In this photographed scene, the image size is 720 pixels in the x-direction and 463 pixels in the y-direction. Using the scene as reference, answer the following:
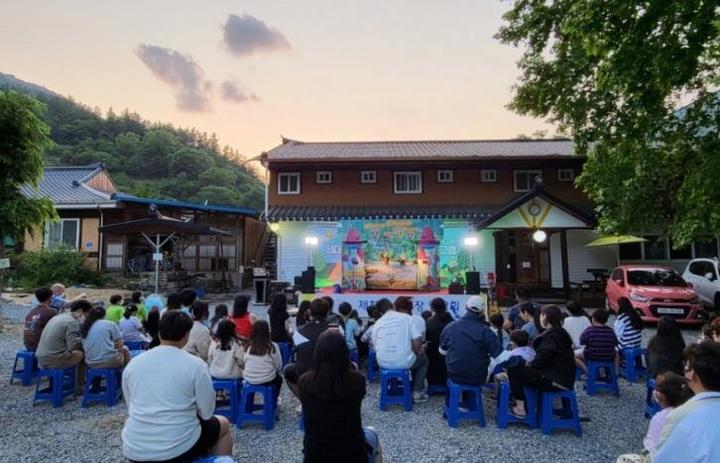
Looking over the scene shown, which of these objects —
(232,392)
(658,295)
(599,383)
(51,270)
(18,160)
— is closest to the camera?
(232,392)

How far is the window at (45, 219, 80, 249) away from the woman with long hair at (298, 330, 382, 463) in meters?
19.5

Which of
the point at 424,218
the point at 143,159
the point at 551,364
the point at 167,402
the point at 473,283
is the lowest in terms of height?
the point at 551,364

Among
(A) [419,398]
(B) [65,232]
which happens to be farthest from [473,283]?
(B) [65,232]

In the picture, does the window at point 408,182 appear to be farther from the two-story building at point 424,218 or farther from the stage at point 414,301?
the stage at point 414,301

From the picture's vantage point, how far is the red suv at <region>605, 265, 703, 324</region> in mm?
9633

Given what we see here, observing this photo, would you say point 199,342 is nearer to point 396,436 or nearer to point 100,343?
point 100,343

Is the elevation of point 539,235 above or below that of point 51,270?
above

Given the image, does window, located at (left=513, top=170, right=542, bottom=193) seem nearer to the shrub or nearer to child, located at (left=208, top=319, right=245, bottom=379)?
child, located at (left=208, top=319, right=245, bottom=379)

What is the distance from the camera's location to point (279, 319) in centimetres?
651

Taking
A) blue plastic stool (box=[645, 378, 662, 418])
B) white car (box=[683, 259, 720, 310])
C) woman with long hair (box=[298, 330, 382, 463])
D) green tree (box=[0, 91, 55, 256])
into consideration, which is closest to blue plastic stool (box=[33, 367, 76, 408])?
woman with long hair (box=[298, 330, 382, 463])

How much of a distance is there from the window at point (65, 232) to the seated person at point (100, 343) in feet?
50.5

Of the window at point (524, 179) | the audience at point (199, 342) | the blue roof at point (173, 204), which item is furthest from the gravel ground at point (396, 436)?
the blue roof at point (173, 204)

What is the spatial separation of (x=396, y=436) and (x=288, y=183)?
13211mm

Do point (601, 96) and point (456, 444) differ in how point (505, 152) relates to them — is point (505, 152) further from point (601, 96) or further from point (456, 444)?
point (456, 444)
